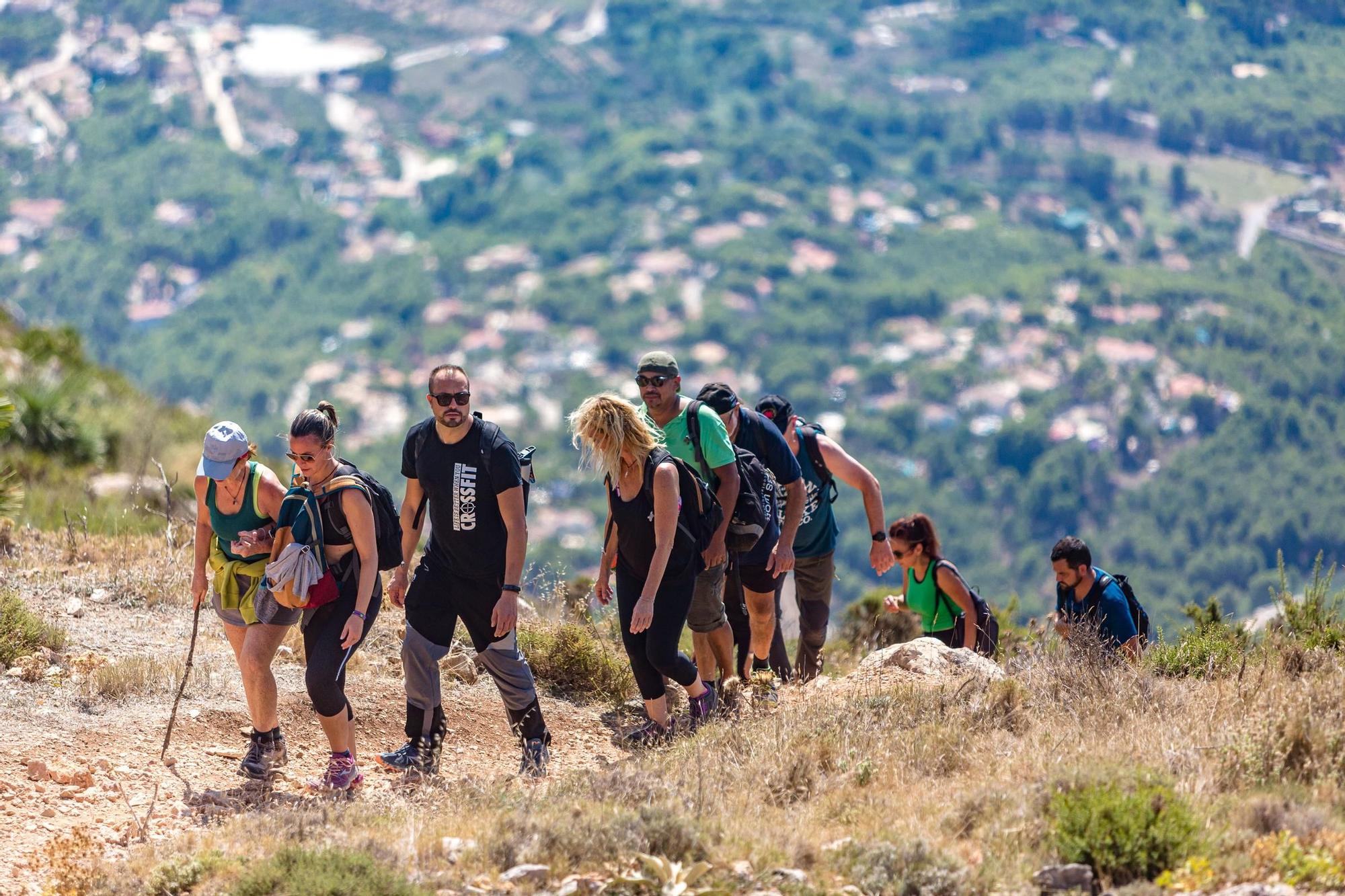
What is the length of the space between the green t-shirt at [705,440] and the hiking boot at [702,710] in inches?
35.8

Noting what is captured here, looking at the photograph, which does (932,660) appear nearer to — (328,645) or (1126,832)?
(1126,832)

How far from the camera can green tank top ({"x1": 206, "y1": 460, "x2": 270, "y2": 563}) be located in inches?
197

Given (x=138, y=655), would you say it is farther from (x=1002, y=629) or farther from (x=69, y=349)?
(x=69, y=349)

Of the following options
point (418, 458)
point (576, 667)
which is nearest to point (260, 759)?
point (418, 458)

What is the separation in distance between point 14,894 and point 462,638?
3.18 m

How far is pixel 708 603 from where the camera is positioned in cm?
573

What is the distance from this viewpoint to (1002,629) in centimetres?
893

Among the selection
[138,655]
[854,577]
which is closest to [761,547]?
[138,655]

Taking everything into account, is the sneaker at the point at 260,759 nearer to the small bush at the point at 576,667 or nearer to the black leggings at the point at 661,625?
the black leggings at the point at 661,625

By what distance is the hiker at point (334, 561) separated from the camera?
4.89m

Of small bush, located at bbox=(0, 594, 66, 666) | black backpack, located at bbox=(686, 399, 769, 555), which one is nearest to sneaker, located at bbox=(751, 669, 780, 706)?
black backpack, located at bbox=(686, 399, 769, 555)

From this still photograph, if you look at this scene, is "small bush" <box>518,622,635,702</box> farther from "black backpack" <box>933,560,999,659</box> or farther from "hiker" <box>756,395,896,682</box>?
"black backpack" <box>933,560,999,659</box>

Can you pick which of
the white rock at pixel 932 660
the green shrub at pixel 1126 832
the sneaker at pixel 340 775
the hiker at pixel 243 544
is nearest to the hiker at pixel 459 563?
the sneaker at pixel 340 775

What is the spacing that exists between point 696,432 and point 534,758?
138 centimetres
